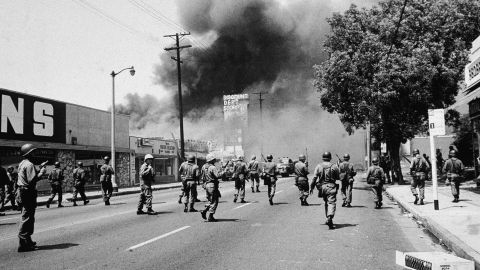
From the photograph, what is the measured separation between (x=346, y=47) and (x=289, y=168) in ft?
73.8

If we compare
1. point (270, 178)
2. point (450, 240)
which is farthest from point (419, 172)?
point (450, 240)

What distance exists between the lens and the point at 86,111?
32250mm

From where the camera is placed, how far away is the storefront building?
80.9 feet

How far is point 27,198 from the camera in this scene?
7.99m

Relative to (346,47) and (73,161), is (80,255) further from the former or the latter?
(73,161)

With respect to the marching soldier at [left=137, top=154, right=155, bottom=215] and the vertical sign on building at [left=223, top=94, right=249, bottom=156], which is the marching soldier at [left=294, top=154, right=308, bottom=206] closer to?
the marching soldier at [left=137, top=154, right=155, bottom=215]

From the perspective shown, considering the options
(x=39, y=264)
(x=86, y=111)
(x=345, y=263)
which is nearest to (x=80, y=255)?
(x=39, y=264)

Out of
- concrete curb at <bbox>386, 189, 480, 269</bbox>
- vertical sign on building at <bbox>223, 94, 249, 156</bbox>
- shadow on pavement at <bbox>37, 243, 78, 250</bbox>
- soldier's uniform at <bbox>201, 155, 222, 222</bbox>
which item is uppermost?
vertical sign on building at <bbox>223, 94, 249, 156</bbox>

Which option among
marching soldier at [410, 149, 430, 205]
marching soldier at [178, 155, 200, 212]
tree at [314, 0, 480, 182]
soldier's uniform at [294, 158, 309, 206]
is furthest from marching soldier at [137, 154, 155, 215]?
tree at [314, 0, 480, 182]

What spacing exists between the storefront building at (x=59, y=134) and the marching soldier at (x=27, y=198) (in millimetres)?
15029

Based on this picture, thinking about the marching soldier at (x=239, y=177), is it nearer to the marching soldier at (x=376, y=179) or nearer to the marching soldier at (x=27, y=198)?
the marching soldier at (x=376, y=179)

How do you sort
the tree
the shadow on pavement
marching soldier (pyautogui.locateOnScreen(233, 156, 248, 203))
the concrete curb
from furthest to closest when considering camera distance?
the tree → marching soldier (pyautogui.locateOnScreen(233, 156, 248, 203)) → the shadow on pavement → the concrete curb

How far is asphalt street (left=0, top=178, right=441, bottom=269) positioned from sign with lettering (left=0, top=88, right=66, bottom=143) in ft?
47.1

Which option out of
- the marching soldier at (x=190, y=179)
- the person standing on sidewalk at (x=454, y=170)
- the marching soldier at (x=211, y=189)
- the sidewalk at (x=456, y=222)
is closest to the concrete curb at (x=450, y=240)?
the sidewalk at (x=456, y=222)
